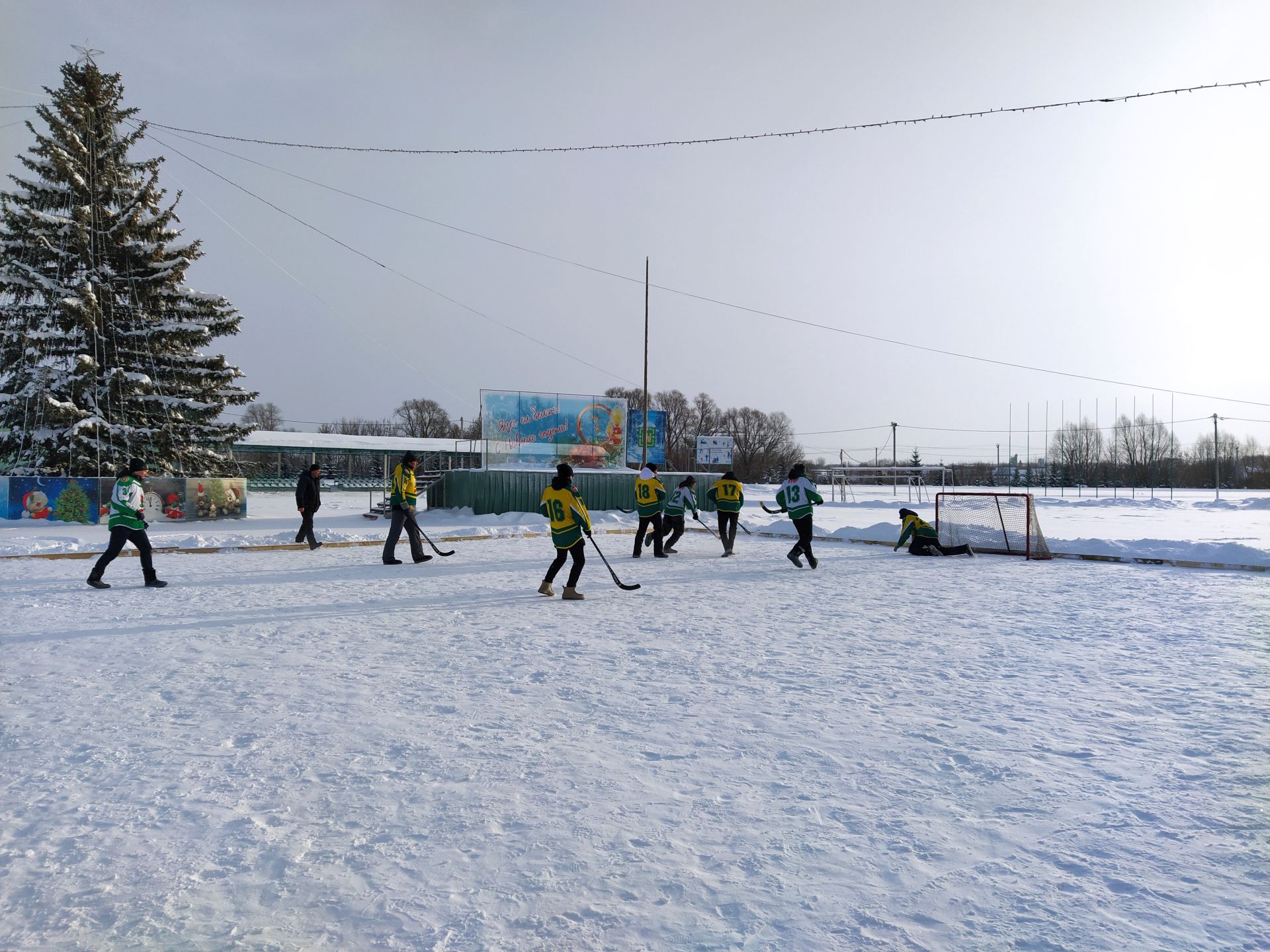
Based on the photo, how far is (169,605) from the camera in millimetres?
8789

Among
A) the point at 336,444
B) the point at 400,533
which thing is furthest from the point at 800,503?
the point at 336,444

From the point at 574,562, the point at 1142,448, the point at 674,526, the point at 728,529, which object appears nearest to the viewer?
the point at 574,562

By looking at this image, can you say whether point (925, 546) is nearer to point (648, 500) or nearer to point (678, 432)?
point (648, 500)

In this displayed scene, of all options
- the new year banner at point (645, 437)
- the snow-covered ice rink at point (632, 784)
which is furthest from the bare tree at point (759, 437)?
the snow-covered ice rink at point (632, 784)

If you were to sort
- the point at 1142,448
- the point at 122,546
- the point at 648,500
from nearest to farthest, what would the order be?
1. the point at 122,546
2. the point at 648,500
3. the point at 1142,448

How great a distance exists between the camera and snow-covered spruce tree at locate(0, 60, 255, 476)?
21.5 m

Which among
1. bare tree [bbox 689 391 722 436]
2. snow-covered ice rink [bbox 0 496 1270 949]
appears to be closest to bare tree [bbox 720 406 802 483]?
bare tree [bbox 689 391 722 436]

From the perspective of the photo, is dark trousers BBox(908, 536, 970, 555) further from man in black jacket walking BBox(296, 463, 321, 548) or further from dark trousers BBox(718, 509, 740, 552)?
man in black jacket walking BBox(296, 463, 321, 548)

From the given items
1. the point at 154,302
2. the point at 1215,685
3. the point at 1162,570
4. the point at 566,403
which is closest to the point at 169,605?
the point at 1215,685

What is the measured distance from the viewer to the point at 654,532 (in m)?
14.5

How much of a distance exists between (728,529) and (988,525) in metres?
5.66

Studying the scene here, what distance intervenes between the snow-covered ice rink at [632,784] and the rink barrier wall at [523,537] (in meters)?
6.20

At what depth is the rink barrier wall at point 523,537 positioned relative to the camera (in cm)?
1308

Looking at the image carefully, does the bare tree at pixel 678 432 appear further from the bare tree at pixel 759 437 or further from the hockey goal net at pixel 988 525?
the hockey goal net at pixel 988 525
